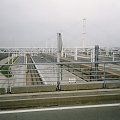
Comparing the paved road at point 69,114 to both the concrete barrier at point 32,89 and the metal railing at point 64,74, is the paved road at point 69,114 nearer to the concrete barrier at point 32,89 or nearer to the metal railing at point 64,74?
the metal railing at point 64,74

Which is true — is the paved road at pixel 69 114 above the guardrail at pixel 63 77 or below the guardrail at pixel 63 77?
below

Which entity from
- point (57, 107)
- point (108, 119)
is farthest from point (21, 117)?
point (108, 119)

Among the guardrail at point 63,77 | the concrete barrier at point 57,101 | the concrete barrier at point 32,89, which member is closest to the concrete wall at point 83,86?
the guardrail at point 63,77

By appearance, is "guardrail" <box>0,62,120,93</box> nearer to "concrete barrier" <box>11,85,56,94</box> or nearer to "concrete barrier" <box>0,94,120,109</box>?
"concrete barrier" <box>11,85,56,94</box>

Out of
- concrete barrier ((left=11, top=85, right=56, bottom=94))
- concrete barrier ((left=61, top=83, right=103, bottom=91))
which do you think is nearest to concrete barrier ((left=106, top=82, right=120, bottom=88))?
concrete barrier ((left=61, top=83, right=103, bottom=91))

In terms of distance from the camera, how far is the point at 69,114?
19.1 ft

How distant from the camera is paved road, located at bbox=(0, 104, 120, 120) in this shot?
5.59 meters

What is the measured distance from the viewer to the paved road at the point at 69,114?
5.59m

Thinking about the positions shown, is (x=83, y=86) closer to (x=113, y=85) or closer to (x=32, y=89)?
(x=113, y=85)

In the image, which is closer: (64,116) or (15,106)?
(64,116)

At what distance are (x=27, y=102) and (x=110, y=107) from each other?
250 cm

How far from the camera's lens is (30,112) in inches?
232

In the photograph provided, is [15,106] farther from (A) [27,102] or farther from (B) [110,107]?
(B) [110,107]

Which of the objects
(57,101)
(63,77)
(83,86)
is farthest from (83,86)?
(63,77)
